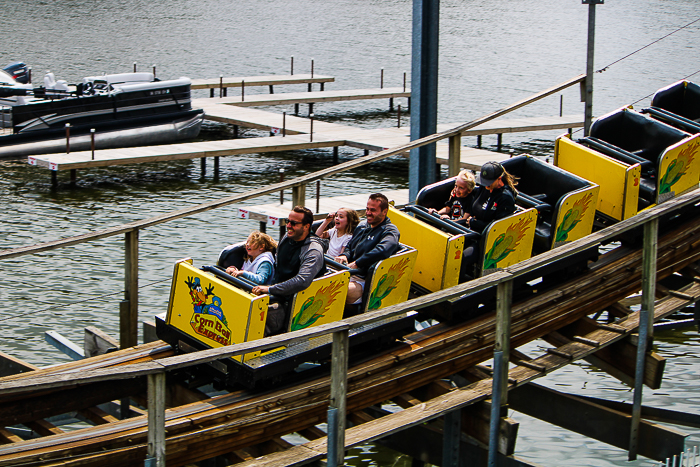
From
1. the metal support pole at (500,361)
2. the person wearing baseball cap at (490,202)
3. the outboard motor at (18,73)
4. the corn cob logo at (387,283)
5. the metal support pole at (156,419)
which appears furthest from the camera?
the outboard motor at (18,73)

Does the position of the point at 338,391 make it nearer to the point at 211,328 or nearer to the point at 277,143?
the point at 211,328

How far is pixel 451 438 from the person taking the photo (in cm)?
827

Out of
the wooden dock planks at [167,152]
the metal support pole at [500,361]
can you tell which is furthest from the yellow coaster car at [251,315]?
the wooden dock planks at [167,152]

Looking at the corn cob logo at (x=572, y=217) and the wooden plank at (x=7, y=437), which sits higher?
the corn cob logo at (x=572, y=217)

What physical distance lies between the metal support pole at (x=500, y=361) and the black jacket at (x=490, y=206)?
224 cm

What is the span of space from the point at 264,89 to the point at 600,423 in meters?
33.5

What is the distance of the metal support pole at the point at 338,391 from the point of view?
20.3 ft

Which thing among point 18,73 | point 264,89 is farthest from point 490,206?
point 264,89

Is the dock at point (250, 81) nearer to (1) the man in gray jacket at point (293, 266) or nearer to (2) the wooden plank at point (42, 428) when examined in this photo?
(1) the man in gray jacket at point (293, 266)

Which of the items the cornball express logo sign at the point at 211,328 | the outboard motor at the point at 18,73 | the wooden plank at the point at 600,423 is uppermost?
the outboard motor at the point at 18,73

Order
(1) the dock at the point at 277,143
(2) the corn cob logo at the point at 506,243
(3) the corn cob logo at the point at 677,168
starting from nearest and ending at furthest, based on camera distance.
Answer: (2) the corn cob logo at the point at 506,243
(3) the corn cob logo at the point at 677,168
(1) the dock at the point at 277,143

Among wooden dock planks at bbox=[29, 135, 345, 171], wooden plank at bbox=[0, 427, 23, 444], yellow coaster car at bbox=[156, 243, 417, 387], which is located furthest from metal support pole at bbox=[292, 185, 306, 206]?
wooden dock planks at bbox=[29, 135, 345, 171]

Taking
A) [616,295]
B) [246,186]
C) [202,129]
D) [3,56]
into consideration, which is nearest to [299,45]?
[3,56]

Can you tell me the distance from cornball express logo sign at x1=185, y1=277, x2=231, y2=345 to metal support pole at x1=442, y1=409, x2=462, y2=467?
1989 mm
